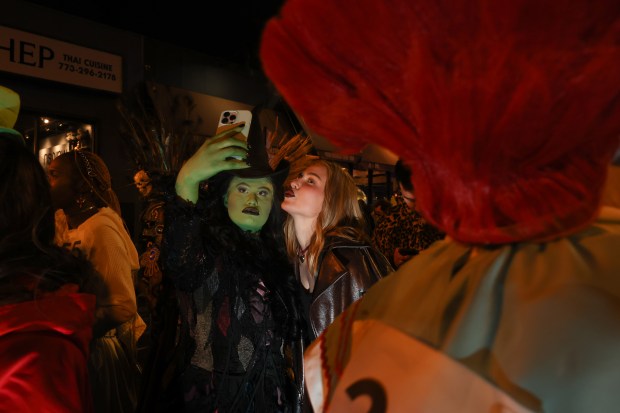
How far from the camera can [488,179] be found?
62 cm

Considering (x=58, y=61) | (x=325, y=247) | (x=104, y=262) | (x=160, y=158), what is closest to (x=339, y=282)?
(x=325, y=247)

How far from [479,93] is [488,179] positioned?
0.12 m

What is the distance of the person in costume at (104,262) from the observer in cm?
254

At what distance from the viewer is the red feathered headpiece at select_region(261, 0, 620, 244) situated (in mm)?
540

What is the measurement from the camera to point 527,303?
1.82ft

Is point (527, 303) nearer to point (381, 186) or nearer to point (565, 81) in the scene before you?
point (565, 81)

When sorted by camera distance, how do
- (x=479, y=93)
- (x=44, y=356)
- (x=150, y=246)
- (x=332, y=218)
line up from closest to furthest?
(x=479, y=93) → (x=44, y=356) → (x=332, y=218) → (x=150, y=246)

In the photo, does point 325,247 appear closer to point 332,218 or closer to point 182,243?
point 332,218

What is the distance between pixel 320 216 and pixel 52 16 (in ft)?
18.4

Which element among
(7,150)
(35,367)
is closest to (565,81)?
(35,367)

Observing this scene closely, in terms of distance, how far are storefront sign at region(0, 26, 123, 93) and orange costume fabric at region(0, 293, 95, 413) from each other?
225 inches

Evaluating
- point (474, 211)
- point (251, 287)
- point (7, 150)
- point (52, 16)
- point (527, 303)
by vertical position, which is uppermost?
point (52, 16)

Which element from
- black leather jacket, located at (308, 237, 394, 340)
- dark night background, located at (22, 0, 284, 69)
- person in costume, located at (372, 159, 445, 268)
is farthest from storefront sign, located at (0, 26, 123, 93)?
black leather jacket, located at (308, 237, 394, 340)

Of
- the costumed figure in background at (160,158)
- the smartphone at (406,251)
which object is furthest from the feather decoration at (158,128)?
the smartphone at (406,251)
